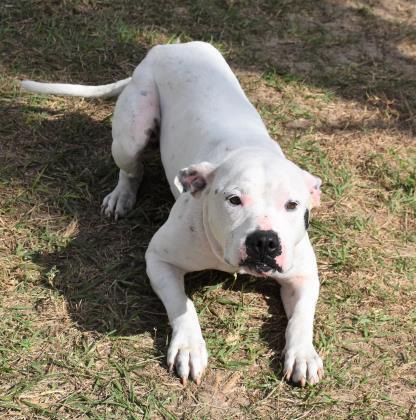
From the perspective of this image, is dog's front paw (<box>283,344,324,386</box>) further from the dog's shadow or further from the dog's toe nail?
the dog's shadow

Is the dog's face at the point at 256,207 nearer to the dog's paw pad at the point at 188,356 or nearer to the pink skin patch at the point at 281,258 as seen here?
the pink skin patch at the point at 281,258

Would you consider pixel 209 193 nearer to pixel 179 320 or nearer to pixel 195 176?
pixel 195 176

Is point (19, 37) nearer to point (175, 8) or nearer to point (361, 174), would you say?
point (175, 8)

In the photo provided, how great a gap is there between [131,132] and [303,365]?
2080 millimetres

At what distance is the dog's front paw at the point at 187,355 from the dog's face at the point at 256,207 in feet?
1.65

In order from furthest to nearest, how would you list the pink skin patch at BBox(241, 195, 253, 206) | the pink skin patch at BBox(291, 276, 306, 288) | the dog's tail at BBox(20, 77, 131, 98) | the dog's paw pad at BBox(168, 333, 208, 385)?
the dog's tail at BBox(20, 77, 131, 98), the pink skin patch at BBox(291, 276, 306, 288), the dog's paw pad at BBox(168, 333, 208, 385), the pink skin patch at BBox(241, 195, 253, 206)

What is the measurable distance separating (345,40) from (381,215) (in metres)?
2.56

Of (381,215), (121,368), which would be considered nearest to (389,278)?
(381,215)

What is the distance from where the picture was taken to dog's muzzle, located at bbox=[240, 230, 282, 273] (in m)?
3.61

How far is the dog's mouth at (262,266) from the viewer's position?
3.66 metres

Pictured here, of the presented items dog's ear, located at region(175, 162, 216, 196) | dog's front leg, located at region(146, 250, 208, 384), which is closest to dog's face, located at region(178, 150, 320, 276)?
dog's ear, located at region(175, 162, 216, 196)

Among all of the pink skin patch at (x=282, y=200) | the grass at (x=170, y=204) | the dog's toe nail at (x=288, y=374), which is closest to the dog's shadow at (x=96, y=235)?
the grass at (x=170, y=204)

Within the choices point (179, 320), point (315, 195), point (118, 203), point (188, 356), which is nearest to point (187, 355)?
point (188, 356)

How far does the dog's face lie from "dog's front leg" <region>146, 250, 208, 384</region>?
447 millimetres
